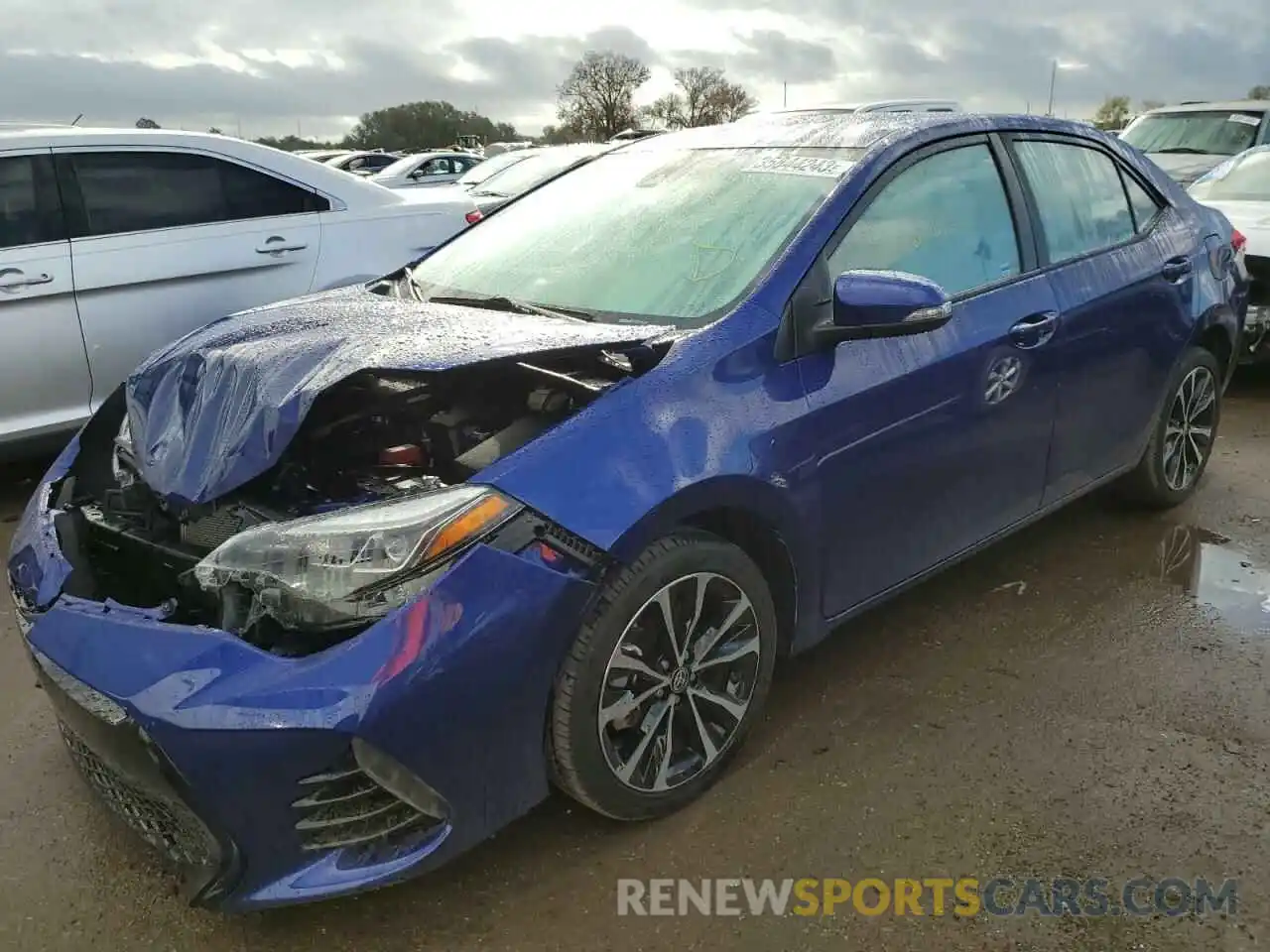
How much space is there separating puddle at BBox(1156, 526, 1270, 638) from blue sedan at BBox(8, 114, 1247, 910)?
0.63 meters

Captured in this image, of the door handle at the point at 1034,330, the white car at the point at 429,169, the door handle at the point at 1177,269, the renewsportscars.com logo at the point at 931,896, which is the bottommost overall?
the renewsportscars.com logo at the point at 931,896

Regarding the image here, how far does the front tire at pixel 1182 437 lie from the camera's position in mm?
4039

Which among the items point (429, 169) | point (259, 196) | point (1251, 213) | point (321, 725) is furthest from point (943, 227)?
point (429, 169)

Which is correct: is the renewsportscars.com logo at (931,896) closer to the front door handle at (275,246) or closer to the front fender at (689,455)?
the front fender at (689,455)

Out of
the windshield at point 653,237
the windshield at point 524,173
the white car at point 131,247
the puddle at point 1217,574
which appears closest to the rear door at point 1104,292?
the puddle at point 1217,574

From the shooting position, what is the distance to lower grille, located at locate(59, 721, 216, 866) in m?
1.96

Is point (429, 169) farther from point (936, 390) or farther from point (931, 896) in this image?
point (931, 896)

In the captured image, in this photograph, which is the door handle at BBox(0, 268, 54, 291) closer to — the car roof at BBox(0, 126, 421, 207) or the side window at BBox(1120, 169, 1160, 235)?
the car roof at BBox(0, 126, 421, 207)

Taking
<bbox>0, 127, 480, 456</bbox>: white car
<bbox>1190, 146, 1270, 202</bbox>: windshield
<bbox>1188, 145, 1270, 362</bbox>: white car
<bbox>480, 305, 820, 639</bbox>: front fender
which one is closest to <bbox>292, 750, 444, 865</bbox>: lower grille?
<bbox>480, 305, 820, 639</bbox>: front fender

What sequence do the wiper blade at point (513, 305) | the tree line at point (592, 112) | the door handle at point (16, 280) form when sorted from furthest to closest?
the tree line at point (592, 112) → the door handle at point (16, 280) → the wiper blade at point (513, 305)

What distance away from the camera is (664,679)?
2357 millimetres

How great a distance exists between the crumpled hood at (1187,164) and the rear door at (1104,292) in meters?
7.39

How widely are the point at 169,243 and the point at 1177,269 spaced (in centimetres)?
427

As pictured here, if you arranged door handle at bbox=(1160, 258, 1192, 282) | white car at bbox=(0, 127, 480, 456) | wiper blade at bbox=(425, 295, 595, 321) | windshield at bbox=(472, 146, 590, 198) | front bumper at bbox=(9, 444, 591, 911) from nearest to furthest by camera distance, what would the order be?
front bumper at bbox=(9, 444, 591, 911), wiper blade at bbox=(425, 295, 595, 321), door handle at bbox=(1160, 258, 1192, 282), white car at bbox=(0, 127, 480, 456), windshield at bbox=(472, 146, 590, 198)
